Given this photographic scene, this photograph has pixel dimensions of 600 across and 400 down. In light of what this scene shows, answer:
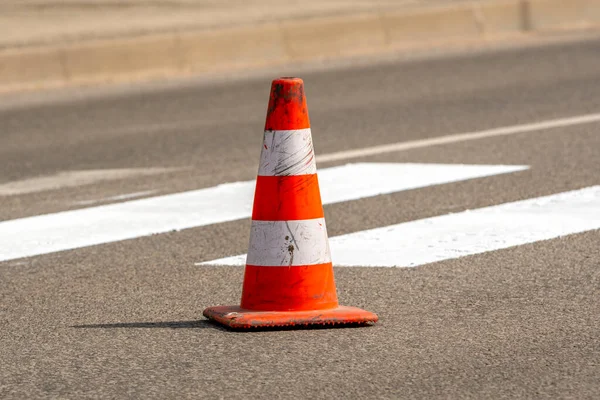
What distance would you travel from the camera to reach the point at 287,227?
5434 mm

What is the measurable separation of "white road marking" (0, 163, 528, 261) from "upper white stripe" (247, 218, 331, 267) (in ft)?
5.71

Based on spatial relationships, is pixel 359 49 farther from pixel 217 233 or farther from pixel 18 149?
pixel 217 233

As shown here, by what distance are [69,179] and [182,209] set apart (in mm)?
1543

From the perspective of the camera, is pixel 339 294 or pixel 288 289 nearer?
pixel 288 289

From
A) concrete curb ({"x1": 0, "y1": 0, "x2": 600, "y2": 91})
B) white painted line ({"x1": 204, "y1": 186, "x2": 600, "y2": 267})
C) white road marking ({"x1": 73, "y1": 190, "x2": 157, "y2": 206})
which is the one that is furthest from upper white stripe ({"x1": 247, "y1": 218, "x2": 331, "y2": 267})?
concrete curb ({"x1": 0, "y1": 0, "x2": 600, "y2": 91})

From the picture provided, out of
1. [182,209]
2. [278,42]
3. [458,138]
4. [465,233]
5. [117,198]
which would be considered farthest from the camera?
[278,42]

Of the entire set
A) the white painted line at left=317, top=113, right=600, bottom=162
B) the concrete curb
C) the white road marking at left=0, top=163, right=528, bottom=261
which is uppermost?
the concrete curb

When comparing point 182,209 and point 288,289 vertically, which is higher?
point 182,209

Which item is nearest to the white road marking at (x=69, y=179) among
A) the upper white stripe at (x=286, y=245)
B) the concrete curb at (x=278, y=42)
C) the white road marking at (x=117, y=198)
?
Answer: the white road marking at (x=117, y=198)

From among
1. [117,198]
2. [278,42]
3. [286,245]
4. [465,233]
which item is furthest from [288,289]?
[278,42]

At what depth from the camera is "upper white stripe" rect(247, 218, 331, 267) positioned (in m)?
5.42

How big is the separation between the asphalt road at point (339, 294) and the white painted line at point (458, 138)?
16 centimetres

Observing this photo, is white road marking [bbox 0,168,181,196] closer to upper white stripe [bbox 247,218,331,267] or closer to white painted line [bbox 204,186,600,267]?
white painted line [bbox 204,186,600,267]

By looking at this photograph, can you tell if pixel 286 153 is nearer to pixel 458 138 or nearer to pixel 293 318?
pixel 293 318
